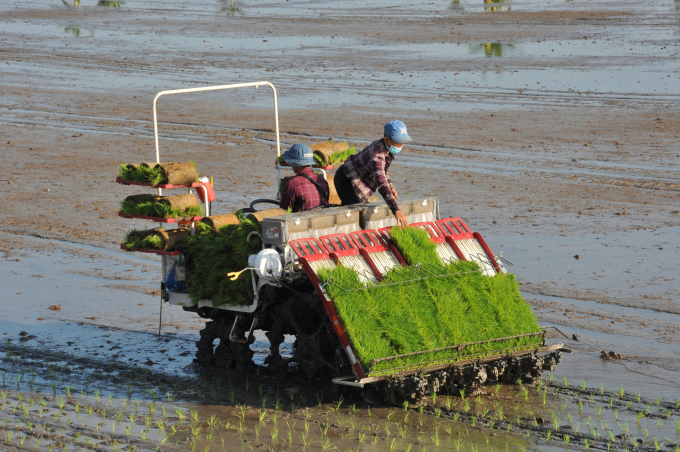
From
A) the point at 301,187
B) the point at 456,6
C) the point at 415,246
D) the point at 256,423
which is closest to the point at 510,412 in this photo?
the point at 415,246

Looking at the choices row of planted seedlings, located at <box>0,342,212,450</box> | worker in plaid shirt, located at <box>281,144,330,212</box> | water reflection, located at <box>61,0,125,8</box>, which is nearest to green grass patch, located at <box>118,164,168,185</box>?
worker in plaid shirt, located at <box>281,144,330,212</box>

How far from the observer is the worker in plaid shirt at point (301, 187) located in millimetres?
9586

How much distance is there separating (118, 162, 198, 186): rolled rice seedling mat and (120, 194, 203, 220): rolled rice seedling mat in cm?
16

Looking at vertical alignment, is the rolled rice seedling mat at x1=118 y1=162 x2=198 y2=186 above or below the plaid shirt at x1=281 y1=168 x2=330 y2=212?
above

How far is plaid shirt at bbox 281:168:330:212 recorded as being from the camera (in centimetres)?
958

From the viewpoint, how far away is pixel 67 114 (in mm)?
25188

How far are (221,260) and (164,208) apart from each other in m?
0.79

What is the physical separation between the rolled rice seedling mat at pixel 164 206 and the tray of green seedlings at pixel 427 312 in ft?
6.03

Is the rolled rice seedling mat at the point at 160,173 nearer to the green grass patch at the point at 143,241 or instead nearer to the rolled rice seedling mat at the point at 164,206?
the rolled rice seedling mat at the point at 164,206

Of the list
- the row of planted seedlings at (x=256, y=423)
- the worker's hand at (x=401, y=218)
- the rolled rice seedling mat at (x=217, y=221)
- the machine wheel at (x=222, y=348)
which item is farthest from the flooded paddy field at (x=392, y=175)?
the worker's hand at (x=401, y=218)

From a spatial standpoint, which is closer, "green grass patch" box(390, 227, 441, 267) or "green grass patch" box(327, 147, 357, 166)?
"green grass patch" box(390, 227, 441, 267)

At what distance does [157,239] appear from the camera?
955 cm

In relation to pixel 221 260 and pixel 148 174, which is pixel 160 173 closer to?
pixel 148 174

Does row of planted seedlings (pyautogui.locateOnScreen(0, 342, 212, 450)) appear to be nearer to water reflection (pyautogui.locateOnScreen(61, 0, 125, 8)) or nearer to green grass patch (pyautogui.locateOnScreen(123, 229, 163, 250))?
green grass patch (pyautogui.locateOnScreen(123, 229, 163, 250))
